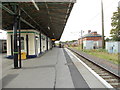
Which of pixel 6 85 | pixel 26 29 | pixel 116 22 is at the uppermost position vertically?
pixel 116 22

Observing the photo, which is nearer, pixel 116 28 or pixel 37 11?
pixel 37 11

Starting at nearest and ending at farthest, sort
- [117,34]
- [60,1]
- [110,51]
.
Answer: [60,1], [110,51], [117,34]

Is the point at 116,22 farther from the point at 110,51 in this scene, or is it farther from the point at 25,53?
the point at 25,53

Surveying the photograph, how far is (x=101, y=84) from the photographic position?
17.0 feet

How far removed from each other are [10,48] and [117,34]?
1088 inches

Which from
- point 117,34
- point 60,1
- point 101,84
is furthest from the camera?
point 117,34

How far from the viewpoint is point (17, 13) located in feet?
28.8

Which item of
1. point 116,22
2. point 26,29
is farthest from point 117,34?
point 26,29

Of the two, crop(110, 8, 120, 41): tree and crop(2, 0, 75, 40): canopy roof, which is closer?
crop(2, 0, 75, 40): canopy roof

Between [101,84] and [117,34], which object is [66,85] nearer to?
[101,84]

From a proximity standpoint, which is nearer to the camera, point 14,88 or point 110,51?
point 14,88

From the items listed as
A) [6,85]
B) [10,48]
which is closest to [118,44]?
[10,48]

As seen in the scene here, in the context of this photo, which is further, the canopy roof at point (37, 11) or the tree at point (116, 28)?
the tree at point (116, 28)

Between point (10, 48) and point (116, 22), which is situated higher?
point (116, 22)
